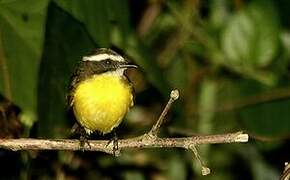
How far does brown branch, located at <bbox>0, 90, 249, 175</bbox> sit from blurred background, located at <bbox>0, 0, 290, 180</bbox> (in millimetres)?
480

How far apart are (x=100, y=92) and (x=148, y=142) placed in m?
0.72

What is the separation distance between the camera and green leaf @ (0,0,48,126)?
3.29 metres

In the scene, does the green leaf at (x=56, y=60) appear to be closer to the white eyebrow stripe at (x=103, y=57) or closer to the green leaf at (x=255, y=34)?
the white eyebrow stripe at (x=103, y=57)

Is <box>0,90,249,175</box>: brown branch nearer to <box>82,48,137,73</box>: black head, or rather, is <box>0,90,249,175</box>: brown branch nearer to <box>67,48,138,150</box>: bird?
<box>67,48,138,150</box>: bird

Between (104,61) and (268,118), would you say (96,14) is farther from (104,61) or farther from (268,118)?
(268,118)

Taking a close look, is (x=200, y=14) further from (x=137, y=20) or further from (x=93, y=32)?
(x=93, y=32)

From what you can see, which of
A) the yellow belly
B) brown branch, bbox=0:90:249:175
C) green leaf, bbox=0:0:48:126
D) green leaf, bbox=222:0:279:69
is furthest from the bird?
green leaf, bbox=222:0:279:69

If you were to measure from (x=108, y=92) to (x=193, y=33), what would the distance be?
133 centimetres

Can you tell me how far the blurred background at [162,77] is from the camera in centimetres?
324

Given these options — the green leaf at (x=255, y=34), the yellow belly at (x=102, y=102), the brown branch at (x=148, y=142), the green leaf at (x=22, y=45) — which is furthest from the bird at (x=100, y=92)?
the green leaf at (x=255, y=34)

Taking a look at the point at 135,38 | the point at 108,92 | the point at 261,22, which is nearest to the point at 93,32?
the point at 108,92

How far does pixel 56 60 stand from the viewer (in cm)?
320

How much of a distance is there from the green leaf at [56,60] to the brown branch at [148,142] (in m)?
0.44

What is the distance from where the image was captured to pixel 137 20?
4.64 m
